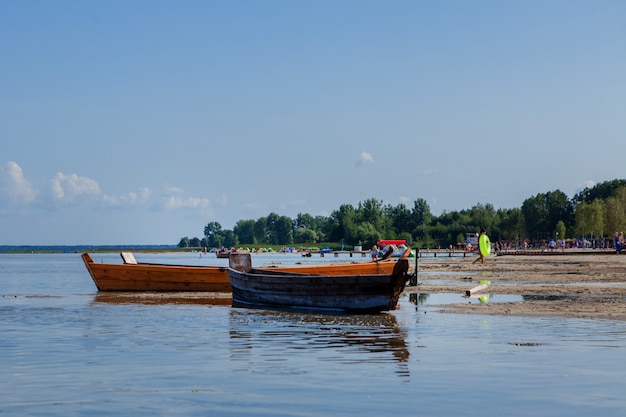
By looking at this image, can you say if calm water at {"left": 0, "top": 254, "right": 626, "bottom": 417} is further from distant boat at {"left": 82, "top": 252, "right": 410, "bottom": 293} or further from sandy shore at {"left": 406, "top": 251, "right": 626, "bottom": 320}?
distant boat at {"left": 82, "top": 252, "right": 410, "bottom": 293}

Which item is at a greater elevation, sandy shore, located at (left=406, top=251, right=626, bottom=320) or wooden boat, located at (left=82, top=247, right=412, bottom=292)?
wooden boat, located at (left=82, top=247, right=412, bottom=292)

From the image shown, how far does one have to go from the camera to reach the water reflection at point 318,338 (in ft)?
51.9

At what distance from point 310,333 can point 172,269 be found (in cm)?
1880

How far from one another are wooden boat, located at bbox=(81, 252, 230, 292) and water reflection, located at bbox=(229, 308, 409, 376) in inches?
455

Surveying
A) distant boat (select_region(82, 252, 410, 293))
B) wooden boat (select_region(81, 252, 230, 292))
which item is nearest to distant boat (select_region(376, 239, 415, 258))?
distant boat (select_region(82, 252, 410, 293))

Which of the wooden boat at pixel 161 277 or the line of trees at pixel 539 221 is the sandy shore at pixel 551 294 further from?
the line of trees at pixel 539 221

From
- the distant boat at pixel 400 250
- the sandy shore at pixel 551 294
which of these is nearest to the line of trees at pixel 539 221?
the distant boat at pixel 400 250

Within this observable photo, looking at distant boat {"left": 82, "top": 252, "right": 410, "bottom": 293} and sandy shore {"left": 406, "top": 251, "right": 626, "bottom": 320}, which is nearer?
sandy shore {"left": 406, "top": 251, "right": 626, "bottom": 320}

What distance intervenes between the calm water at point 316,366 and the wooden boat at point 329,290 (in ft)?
3.23

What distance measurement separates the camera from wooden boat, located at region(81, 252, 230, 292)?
3700cm

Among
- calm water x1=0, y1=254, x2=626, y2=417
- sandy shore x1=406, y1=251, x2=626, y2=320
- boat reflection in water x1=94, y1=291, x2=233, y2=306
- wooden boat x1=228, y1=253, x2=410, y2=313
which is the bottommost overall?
calm water x1=0, y1=254, x2=626, y2=417

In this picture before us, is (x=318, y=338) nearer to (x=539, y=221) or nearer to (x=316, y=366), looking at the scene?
(x=316, y=366)

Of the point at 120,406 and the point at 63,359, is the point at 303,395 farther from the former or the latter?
the point at 63,359

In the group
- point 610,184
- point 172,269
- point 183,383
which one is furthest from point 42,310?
point 610,184
